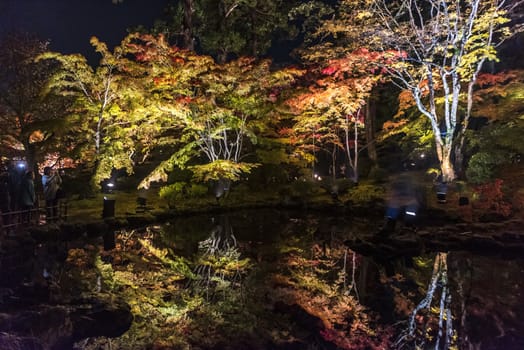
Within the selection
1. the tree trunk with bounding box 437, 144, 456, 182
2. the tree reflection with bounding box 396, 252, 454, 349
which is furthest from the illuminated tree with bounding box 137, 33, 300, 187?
the tree reflection with bounding box 396, 252, 454, 349

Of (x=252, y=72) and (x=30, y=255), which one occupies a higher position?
(x=252, y=72)

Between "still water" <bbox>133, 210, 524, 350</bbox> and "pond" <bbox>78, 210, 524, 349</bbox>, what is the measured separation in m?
0.02

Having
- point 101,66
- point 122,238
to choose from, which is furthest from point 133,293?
point 101,66

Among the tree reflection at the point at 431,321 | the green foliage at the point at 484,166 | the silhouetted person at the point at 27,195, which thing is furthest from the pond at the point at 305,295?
the green foliage at the point at 484,166

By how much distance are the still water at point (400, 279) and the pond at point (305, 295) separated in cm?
2

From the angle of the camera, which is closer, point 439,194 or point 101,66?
point 439,194

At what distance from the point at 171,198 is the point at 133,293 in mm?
8562

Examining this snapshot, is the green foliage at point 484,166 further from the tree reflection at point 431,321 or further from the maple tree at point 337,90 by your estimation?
the tree reflection at point 431,321

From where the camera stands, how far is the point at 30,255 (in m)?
7.85

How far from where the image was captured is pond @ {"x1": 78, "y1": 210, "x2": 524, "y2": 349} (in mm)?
4484

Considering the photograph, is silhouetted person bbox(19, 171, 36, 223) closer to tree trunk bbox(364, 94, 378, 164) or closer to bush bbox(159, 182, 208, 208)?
bush bbox(159, 182, 208, 208)

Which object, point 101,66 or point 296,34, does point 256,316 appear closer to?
point 101,66

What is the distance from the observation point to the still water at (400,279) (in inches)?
182

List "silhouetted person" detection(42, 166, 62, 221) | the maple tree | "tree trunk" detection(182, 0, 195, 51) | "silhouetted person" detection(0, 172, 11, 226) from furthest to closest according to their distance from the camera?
"tree trunk" detection(182, 0, 195, 51) < the maple tree < "silhouetted person" detection(42, 166, 62, 221) < "silhouetted person" detection(0, 172, 11, 226)
